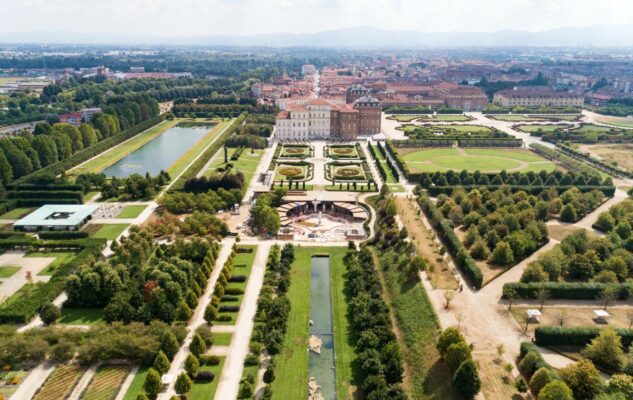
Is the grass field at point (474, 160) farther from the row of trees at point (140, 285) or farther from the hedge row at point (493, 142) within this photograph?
the row of trees at point (140, 285)

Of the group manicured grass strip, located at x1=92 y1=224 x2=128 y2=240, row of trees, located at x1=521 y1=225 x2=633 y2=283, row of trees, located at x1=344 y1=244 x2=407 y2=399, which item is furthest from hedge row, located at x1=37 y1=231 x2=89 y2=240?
row of trees, located at x1=521 y1=225 x2=633 y2=283

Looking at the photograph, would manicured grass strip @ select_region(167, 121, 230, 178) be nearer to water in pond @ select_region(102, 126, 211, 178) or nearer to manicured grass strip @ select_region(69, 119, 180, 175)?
water in pond @ select_region(102, 126, 211, 178)

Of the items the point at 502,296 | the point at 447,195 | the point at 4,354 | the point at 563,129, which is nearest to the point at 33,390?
the point at 4,354

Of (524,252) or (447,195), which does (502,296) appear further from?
(447,195)

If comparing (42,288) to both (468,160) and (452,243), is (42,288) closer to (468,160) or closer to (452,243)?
(452,243)

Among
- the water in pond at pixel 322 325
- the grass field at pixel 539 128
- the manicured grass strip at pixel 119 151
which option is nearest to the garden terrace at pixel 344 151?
the manicured grass strip at pixel 119 151

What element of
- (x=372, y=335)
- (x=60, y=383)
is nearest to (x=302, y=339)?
(x=372, y=335)
